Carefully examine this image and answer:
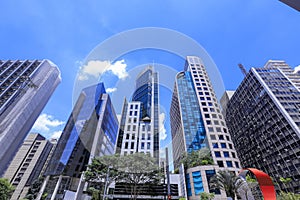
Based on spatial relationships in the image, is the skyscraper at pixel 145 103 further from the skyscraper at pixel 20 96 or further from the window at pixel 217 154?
the skyscraper at pixel 20 96

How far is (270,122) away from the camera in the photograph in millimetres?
19172

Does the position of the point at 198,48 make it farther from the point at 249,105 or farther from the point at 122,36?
the point at 249,105

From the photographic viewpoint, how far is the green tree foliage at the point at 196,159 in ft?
50.1

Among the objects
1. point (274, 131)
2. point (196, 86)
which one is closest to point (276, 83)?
point (274, 131)

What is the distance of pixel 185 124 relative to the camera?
2186 centimetres

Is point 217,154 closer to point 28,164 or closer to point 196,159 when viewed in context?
point 196,159

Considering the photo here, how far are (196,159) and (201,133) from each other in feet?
18.2

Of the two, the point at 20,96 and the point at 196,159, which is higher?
the point at 20,96

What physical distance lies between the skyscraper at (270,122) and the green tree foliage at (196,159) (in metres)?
8.17

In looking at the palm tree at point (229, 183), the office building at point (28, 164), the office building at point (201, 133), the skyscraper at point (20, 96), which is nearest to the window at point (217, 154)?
the office building at point (201, 133)

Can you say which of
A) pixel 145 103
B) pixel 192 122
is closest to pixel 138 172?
pixel 145 103

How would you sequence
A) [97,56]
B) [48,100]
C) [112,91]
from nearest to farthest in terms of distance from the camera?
[97,56] < [112,91] < [48,100]

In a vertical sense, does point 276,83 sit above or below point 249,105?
above

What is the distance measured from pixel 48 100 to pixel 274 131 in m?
36.1
